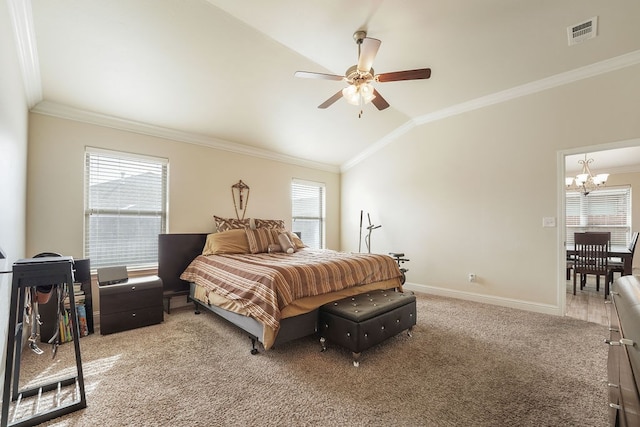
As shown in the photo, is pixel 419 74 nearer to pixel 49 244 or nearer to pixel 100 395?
pixel 100 395

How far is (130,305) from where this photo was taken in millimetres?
3096

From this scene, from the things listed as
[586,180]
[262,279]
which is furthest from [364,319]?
[586,180]

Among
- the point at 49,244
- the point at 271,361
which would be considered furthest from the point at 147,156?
the point at 271,361

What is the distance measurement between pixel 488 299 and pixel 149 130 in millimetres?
5315

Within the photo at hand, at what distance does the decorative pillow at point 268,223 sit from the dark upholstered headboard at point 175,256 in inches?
40.4

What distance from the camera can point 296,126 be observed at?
14.6 ft

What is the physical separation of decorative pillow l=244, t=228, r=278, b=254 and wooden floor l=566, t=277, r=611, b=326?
161 inches

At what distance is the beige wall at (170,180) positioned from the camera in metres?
3.05

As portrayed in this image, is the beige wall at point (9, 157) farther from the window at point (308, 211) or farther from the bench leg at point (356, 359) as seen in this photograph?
the window at point (308, 211)

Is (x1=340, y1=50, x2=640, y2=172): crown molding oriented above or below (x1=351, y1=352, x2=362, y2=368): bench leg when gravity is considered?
above

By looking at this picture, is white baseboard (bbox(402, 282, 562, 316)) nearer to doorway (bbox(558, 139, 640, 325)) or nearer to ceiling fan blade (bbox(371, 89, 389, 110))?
doorway (bbox(558, 139, 640, 325))

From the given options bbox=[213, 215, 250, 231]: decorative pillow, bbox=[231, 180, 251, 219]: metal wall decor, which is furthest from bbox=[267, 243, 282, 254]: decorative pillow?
bbox=[231, 180, 251, 219]: metal wall decor

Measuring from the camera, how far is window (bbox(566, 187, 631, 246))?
6.00 meters

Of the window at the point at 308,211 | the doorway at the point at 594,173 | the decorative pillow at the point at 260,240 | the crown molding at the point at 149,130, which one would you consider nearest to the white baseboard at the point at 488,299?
the doorway at the point at 594,173
